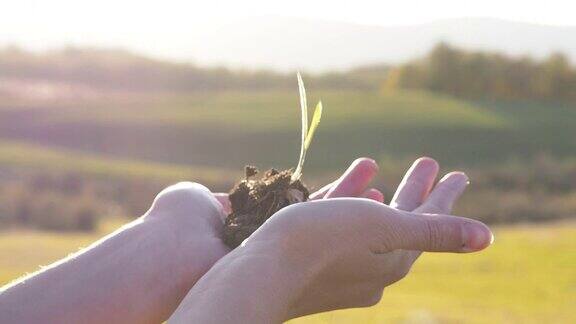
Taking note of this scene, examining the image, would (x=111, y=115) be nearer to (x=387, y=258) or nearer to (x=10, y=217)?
(x=10, y=217)

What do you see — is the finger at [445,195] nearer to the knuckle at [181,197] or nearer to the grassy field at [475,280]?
the knuckle at [181,197]

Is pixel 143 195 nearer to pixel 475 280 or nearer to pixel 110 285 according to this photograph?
pixel 475 280

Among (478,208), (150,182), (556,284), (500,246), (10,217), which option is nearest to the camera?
(556,284)

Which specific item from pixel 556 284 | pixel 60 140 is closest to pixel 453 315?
pixel 556 284

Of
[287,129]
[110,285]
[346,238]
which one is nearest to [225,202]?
[110,285]

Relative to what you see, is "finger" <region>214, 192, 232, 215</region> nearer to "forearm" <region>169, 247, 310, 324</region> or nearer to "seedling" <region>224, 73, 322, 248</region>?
"seedling" <region>224, 73, 322, 248</region>

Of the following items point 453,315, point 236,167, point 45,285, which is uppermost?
point 45,285
